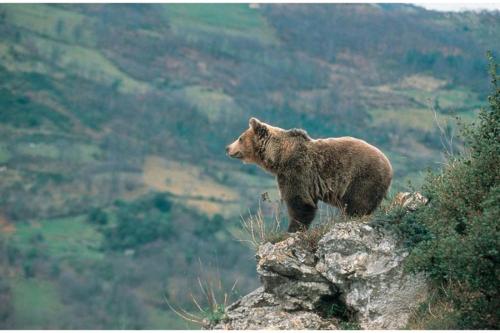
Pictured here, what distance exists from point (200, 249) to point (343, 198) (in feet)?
498

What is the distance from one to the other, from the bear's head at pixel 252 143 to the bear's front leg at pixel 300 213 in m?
1.94

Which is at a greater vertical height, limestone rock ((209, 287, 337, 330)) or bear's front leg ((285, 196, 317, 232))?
bear's front leg ((285, 196, 317, 232))

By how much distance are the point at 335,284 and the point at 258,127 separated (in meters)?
4.51

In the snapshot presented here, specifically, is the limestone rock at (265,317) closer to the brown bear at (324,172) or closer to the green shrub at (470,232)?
the brown bear at (324,172)

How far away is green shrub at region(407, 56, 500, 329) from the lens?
1338cm

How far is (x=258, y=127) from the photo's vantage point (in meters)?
18.9

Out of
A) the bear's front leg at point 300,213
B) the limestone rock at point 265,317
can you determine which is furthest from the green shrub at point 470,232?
the bear's front leg at point 300,213

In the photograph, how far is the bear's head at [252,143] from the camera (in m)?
18.8

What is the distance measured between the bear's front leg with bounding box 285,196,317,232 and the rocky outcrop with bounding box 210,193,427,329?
2.32 ft

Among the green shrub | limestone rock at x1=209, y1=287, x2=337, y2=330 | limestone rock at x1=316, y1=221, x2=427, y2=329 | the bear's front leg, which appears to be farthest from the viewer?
the bear's front leg

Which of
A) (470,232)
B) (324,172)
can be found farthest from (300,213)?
(470,232)

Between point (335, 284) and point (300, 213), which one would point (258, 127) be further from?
point (335, 284)

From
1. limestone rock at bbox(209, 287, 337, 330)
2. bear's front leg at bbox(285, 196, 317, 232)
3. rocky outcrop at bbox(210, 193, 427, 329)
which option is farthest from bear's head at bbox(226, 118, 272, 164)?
limestone rock at bbox(209, 287, 337, 330)

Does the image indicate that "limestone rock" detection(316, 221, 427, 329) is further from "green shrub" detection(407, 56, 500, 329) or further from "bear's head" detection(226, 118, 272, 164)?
"bear's head" detection(226, 118, 272, 164)
